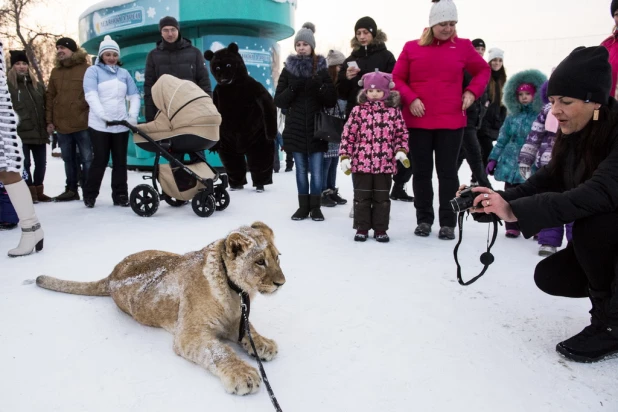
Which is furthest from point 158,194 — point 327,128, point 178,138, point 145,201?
point 327,128

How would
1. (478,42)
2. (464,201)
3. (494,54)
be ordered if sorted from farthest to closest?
(494,54) < (478,42) < (464,201)

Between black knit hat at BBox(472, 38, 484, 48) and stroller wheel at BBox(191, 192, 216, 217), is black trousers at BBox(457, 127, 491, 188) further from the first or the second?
stroller wheel at BBox(191, 192, 216, 217)

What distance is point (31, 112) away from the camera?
623 cm

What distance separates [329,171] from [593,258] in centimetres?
A: 433

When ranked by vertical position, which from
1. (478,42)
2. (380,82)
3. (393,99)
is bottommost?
(393,99)

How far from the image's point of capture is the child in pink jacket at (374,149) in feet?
13.9

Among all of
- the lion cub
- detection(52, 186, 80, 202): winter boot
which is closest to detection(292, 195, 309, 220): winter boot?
the lion cub

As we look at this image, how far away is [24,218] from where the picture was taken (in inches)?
147

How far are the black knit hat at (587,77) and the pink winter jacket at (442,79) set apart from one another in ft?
6.91

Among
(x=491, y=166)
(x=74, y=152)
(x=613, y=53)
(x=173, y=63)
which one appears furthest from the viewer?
(x=74, y=152)

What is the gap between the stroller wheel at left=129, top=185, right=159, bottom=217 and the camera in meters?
5.31

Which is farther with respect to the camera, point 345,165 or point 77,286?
point 345,165

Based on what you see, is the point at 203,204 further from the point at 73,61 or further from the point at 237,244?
the point at 237,244

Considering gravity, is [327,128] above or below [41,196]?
above
